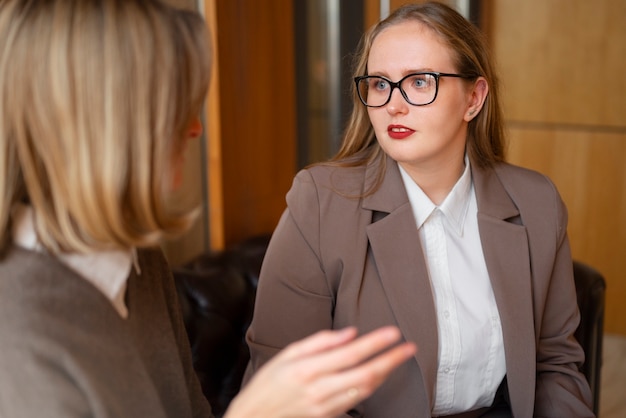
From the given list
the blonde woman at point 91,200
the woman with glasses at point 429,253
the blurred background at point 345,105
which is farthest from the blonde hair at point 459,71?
the blonde woman at point 91,200

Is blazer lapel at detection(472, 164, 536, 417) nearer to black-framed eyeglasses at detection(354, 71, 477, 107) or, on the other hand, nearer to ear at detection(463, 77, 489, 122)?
ear at detection(463, 77, 489, 122)

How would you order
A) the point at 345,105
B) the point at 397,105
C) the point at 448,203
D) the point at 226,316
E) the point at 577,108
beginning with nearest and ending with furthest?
1. the point at 397,105
2. the point at 448,203
3. the point at 226,316
4. the point at 345,105
5. the point at 577,108

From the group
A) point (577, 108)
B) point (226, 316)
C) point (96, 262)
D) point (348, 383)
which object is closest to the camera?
point (348, 383)

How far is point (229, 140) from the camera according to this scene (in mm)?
2871

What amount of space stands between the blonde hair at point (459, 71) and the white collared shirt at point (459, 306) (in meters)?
0.14

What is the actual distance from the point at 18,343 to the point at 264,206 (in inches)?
88.6

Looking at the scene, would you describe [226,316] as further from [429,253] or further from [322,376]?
[322,376]

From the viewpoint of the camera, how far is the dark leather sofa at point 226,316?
2.21 meters

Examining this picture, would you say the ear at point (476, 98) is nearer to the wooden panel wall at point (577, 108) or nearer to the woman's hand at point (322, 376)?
the woman's hand at point (322, 376)

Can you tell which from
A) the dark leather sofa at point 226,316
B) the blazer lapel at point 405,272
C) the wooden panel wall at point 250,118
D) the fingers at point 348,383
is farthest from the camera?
the wooden panel wall at point 250,118

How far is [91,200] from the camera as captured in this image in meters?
0.98

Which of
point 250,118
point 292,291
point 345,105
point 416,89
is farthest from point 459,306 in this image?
point 345,105

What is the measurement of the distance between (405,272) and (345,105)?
5.71 ft

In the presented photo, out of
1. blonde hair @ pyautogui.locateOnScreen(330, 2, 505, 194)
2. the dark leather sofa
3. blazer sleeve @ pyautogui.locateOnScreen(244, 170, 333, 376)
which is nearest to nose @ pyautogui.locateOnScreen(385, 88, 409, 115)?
blonde hair @ pyautogui.locateOnScreen(330, 2, 505, 194)
